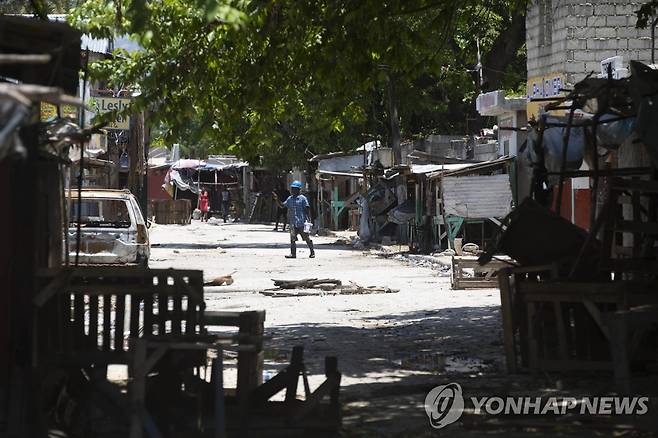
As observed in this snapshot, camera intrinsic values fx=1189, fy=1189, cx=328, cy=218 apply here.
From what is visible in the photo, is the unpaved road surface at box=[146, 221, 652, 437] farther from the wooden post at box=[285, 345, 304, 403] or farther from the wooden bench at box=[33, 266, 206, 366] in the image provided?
the wooden bench at box=[33, 266, 206, 366]

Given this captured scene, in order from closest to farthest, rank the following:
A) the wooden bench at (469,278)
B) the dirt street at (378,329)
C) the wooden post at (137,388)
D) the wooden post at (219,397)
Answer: the wooden post at (137,388) → the wooden post at (219,397) → the dirt street at (378,329) → the wooden bench at (469,278)

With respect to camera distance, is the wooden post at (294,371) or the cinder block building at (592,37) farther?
the cinder block building at (592,37)

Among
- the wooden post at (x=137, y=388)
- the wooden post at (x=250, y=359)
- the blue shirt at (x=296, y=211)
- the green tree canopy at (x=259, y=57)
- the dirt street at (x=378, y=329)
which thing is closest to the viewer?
the wooden post at (x=137, y=388)

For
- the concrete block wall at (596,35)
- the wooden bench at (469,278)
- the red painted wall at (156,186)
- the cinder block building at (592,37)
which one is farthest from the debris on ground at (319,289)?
the red painted wall at (156,186)

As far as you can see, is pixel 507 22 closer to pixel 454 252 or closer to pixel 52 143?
pixel 454 252

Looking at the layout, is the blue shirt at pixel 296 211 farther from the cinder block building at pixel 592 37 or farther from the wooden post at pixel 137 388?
the wooden post at pixel 137 388

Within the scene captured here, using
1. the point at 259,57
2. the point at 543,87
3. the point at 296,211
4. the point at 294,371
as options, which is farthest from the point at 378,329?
the point at 296,211

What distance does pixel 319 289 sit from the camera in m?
20.2

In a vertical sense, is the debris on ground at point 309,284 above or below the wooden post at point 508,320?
below

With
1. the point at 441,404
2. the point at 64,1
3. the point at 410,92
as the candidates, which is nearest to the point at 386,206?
the point at 410,92

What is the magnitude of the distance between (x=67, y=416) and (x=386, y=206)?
28883mm

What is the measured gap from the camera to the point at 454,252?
94.2 ft

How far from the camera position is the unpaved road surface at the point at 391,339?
8.82 meters

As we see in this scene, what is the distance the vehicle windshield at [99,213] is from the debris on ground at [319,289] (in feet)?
9.06
